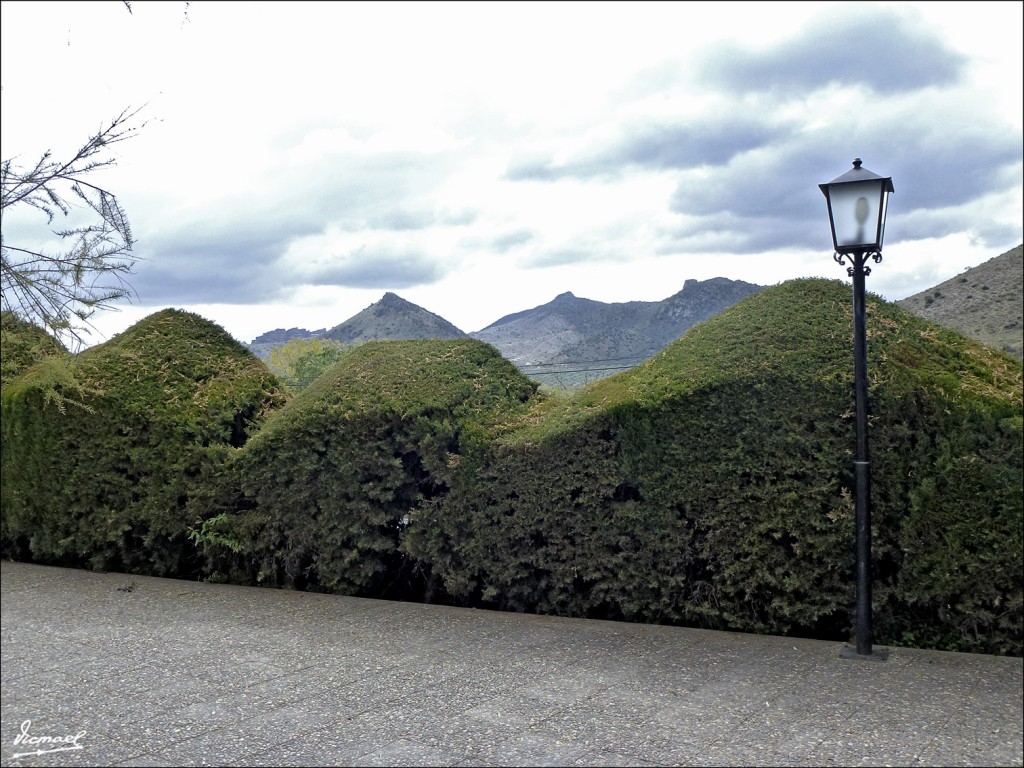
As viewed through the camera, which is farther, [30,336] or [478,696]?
[30,336]

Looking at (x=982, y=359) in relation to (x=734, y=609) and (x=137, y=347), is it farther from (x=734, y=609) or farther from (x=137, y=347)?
(x=137, y=347)

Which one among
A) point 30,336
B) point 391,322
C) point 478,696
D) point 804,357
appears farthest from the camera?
point 391,322

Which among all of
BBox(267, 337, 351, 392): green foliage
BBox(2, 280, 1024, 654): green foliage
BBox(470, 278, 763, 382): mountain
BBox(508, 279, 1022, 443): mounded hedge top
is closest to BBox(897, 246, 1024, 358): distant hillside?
BBox(508, 279, 1022, 443): mounded hedge top

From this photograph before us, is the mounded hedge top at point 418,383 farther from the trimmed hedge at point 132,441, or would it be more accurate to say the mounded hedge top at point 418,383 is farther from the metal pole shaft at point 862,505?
the metal pole shaft at point 862,505

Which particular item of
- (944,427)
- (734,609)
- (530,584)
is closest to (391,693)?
(530,584)

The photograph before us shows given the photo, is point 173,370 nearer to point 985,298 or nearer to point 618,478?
point 618,478

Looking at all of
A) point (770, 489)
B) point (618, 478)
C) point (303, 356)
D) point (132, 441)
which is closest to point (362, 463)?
point (618, 478)

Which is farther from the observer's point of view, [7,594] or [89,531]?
[89,531]

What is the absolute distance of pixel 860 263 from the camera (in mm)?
5301

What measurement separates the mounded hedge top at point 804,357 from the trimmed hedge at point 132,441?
3.36m

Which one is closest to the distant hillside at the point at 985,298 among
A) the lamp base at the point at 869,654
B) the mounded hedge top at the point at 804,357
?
the mounded hedge top at the point at 804,357

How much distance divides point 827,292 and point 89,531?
7.15m

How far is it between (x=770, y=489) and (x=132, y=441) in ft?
19.4

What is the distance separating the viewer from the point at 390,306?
50500mm
